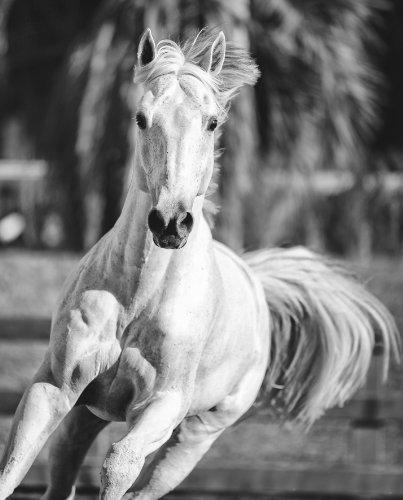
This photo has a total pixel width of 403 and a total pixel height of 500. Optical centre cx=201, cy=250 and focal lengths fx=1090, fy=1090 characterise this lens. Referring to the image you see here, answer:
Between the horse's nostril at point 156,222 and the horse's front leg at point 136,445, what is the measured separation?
0.62 m

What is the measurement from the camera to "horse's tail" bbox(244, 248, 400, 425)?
4496mm

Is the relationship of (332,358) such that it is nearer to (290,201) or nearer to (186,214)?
(186,214)

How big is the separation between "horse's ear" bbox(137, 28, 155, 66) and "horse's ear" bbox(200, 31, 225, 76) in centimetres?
17

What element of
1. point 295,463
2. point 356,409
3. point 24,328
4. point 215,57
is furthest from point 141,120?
point 295,463

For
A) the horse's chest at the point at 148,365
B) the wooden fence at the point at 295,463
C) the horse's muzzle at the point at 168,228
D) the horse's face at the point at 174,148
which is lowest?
the wooden fence at the point at 295,463

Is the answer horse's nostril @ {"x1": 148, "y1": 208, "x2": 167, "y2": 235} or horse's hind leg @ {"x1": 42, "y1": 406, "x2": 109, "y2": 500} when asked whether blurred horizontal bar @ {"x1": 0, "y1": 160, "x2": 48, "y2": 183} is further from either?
horse's nostril @ {"x1": 148, "y1": 208, "x2": 167, "y2": 235}

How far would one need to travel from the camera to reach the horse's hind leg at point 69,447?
385 cm

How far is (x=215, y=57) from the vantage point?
11.6ft

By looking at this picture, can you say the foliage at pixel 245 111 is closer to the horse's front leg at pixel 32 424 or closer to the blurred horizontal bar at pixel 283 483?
the blurred horizontal bar at pixel 283 483

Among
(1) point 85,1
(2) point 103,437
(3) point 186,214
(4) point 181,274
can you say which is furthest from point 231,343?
(1) point 85,1

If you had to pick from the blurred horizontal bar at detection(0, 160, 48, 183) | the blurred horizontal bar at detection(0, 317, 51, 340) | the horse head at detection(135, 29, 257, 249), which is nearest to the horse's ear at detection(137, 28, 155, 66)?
the horse head at detection(135, 29, 257, 249)

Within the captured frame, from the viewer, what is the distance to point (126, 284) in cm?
345

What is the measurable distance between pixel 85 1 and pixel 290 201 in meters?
4.51

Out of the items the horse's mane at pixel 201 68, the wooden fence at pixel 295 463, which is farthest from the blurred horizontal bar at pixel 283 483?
the horse's mane at pixel 201 68
